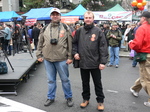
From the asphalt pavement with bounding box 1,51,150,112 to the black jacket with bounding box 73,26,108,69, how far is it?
100cm

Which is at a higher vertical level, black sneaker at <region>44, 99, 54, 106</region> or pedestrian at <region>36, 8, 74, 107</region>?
pedestrian at <region>36, 8, 74, 107</region>

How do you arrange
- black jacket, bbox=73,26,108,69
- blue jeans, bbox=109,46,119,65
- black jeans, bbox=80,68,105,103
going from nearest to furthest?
black jacket, bbox=73,26,108,69 → black jeans, bbox=80,68,105,103 → blue jeans, bbox=109,46,119,65

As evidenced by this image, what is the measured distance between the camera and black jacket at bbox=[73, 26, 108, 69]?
128 inches

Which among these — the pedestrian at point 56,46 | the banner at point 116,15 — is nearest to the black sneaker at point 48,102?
the pedestrian at point 56,46

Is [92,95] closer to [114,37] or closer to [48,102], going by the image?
[48,102]

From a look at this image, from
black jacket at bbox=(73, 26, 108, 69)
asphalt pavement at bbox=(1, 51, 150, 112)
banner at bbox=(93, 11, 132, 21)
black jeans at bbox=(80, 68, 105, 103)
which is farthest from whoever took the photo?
banner at bbox=(93, 11, 132, 21)

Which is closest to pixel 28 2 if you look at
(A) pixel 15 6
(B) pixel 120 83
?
(A) pixel 15 6

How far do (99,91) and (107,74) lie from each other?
9.85 feet

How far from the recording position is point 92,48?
3271mm

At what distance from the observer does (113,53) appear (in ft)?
25.1

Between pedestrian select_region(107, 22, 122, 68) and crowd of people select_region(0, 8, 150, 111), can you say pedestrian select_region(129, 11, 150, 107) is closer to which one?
crowd of people select_region(0, 8, 150, 111)

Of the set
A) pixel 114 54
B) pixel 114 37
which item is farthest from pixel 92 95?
pixel 114 54

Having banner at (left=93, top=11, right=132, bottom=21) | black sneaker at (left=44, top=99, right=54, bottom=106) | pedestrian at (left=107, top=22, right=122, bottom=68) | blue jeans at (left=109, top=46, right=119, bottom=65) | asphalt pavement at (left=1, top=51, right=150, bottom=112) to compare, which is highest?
banner at (left=93, top=11, right=132, bottom=21)

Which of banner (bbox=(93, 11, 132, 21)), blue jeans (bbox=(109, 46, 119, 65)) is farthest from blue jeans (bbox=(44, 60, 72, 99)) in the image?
banner (bbox=(93, 11, 132, 21))
